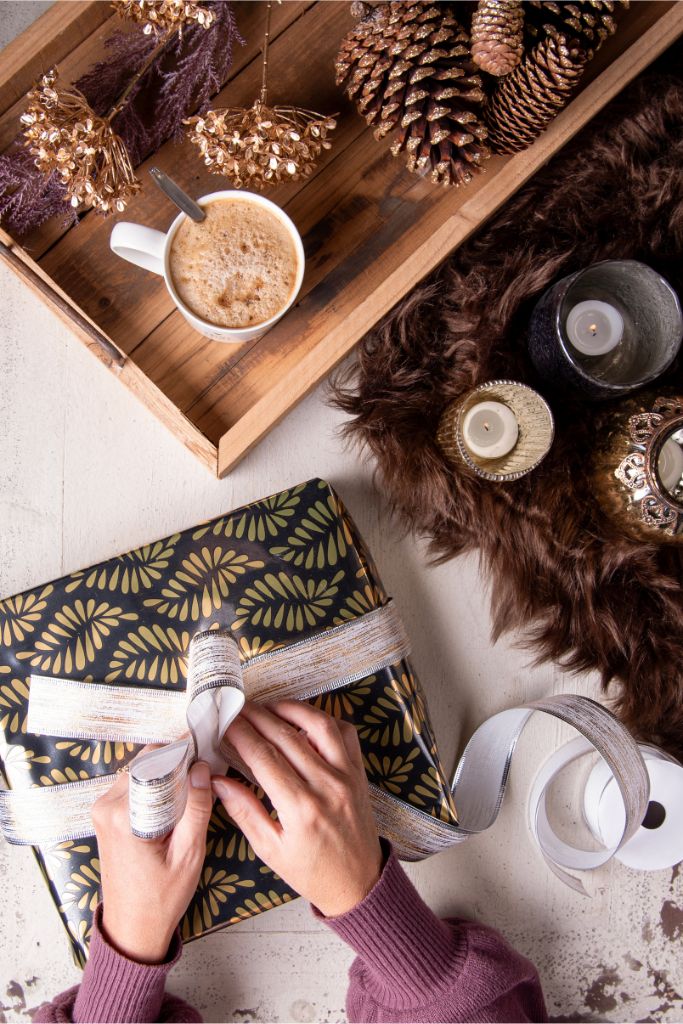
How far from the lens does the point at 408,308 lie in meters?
0.74

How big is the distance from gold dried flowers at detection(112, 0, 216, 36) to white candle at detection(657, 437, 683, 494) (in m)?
0.56

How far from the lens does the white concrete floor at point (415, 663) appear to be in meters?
0.79

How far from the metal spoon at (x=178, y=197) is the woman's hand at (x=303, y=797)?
0.45m

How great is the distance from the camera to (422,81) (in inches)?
25.7

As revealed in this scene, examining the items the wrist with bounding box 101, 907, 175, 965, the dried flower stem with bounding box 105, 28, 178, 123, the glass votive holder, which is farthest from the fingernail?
the dried flower stem with bounding box 105, 28, 178, 123

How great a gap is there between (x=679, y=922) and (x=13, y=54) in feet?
3.62

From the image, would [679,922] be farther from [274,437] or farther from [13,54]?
[13,54]

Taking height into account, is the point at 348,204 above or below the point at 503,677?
above

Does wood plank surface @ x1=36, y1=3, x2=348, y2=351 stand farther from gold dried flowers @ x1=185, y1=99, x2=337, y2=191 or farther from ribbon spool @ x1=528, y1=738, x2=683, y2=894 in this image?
ribbon spool @ x1=528, y1=738, x2=683, y2=894

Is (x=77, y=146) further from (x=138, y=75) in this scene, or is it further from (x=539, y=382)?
(x=539, y=382)

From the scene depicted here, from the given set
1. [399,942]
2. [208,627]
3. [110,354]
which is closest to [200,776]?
[208,627]

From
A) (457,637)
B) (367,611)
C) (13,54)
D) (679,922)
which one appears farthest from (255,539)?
(679,922)

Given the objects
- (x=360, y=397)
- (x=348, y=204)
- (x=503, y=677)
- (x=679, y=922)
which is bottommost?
(x=679, y=922)

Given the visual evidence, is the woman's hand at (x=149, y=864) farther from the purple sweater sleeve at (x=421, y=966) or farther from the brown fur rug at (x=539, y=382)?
the brown fur rug at (x=539, y=382)
